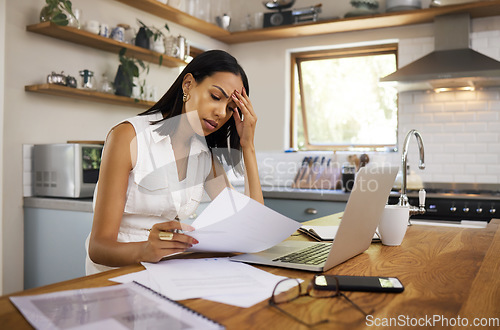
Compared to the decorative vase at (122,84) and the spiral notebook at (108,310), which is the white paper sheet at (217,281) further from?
the decorative vase at (122,84)

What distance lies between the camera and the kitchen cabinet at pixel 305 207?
3.57 metres

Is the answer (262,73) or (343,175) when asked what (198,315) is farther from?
(262,73)

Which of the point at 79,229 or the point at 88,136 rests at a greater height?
the point at 88,136

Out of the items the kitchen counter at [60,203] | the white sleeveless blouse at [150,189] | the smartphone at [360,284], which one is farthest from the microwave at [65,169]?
the smartphone at [360,284]

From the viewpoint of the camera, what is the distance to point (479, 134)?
3875mm

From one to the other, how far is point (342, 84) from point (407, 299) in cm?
400

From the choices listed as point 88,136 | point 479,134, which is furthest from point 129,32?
point 479,134

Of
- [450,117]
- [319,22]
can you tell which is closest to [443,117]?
[450,117]

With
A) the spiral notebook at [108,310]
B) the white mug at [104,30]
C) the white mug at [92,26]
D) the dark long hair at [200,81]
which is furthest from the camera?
the white mug at [104,30]

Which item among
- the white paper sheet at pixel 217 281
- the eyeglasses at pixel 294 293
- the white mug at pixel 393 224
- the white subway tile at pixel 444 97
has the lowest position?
the eyeglasses at pixel 294 293

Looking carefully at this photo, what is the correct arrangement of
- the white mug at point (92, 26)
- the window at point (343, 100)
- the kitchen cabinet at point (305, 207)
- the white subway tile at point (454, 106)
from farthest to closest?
the window at point (343, 100) < the white subway tile at point (454, 106) < the kitchen cabinet at point (305, 207) < the white mug at point (92, 26)

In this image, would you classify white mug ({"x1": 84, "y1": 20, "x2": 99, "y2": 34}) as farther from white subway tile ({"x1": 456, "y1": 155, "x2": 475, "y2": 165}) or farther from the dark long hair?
white subway tile ({"x1": 456, "y1": 155, "x2": 475, "y2": 165})

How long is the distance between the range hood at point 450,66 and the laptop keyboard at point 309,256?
8.87 ft

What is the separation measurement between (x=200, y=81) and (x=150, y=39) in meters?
2.15
